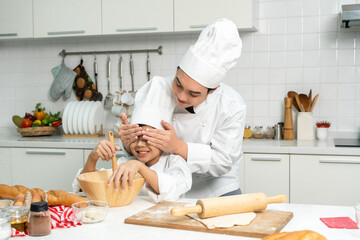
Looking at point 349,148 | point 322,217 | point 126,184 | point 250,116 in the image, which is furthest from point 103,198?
point 250,116

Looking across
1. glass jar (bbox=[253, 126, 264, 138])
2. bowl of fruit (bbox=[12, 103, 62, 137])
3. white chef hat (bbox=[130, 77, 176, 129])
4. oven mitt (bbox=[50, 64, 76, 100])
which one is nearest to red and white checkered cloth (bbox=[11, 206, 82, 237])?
white chef hat (bbox=[130, 77, 176, 129])

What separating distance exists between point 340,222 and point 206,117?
0.82 m

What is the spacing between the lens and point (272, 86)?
3.14m

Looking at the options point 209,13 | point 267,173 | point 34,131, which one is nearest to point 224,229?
point 267,173

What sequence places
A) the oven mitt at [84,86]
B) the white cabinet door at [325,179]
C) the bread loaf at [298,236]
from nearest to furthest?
the bread loaf at [298,236]
the white cabinet door at [325,179]
the oven mitt at [84,86]

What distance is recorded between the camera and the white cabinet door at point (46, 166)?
2.94 meters

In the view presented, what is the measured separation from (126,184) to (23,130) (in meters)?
2.14

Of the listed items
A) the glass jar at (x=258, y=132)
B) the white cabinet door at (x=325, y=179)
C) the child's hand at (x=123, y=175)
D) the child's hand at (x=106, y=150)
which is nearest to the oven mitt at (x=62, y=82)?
the glass jar at (x=258, y=132)

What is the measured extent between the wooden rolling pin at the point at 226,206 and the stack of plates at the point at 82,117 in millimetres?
2217

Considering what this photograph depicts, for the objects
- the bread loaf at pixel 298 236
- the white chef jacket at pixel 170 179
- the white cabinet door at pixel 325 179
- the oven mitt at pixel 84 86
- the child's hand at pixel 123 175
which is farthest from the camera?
the oven mitt at pixel 84 86

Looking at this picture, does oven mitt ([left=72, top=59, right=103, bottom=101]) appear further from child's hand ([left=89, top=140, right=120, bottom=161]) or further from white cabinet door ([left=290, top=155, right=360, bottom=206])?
child's hand ([left=89, top=140, right=120, bottom=161])

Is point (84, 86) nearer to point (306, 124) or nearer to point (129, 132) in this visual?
point (306, 124)

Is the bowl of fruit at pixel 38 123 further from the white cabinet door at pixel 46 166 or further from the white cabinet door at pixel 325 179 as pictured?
the white cabinet door at pixel 325 179

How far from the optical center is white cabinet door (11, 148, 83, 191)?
2943 mm
